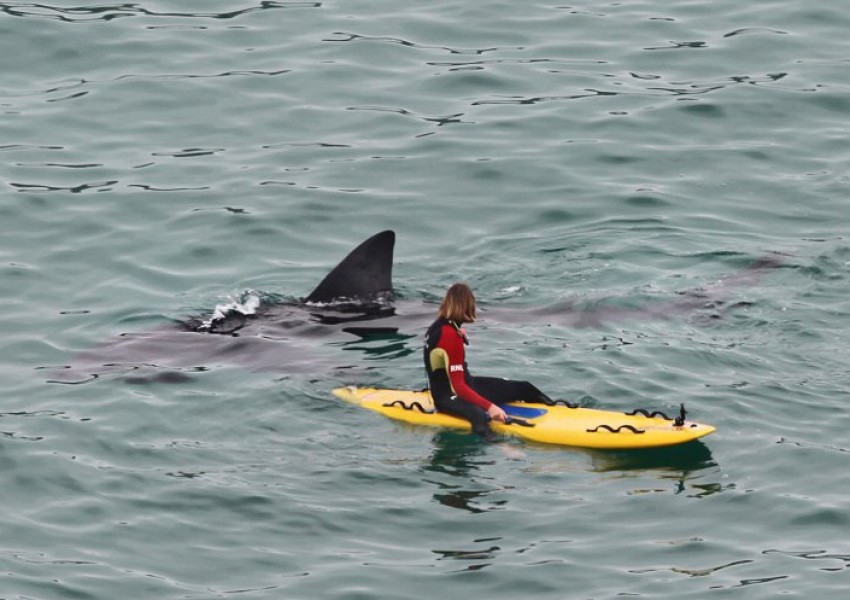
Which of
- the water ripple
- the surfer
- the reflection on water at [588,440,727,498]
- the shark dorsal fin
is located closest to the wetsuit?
the surfer

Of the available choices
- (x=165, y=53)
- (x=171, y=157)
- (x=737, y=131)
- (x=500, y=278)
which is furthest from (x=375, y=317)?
→ (x=165, y=53)

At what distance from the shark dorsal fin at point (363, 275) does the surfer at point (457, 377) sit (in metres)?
2.53

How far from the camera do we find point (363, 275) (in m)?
18.7

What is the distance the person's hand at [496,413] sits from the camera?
1573cm

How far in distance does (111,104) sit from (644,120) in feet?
23.6

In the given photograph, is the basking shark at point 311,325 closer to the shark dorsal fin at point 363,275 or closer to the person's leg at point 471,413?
the shark dorsal fin at point 363,275

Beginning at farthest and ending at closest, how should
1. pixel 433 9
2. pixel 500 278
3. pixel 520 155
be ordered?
pixel 433 9, pixel 520 155, pixel 500 278

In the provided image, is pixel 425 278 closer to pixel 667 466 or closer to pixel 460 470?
pixel 460 470

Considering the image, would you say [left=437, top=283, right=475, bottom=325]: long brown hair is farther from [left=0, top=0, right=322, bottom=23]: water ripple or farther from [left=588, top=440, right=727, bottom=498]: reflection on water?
[left=0, top=0, right=322, bottom=23]: water ripple

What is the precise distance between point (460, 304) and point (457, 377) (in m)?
0.65

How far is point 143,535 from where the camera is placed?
14.0 metres

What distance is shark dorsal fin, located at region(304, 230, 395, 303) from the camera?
1847 cm

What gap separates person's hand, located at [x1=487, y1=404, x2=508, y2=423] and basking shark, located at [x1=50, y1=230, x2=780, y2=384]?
6.94 feet

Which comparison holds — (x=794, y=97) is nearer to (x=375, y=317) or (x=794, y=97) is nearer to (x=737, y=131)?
(x=737, y=131)
